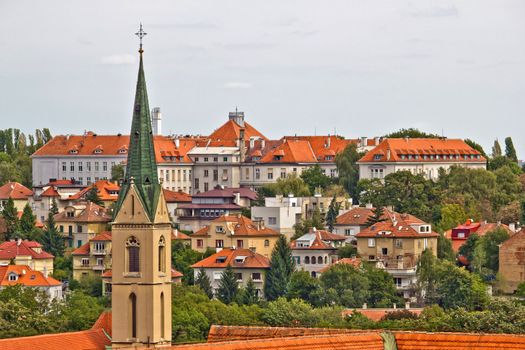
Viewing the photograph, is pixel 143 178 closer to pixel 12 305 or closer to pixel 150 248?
pixel 150 248

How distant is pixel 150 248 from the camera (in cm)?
7812

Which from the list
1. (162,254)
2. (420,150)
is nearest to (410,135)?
(420,150)

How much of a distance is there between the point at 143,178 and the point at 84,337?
19.7ft

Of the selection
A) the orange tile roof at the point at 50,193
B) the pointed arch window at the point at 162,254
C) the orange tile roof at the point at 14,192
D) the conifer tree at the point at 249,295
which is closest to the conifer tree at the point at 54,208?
the orange tile roof at the point at 50,193

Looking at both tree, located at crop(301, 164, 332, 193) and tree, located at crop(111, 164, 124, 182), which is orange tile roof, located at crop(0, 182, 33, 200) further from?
tree, located at crop(301, 164, 332, 193)

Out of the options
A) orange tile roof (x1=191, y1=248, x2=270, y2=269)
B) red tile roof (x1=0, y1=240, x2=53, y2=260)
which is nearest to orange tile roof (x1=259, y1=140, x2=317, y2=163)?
red tile roof (x1=0, y1=240, x2=53, y2=260)

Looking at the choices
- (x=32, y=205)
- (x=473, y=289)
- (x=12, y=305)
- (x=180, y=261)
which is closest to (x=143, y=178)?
(x=12, y=305)

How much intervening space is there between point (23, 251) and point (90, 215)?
15.1 meters

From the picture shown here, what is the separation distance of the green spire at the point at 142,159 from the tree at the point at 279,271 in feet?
182

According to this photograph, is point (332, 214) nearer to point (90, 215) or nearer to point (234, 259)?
point (90, 215)

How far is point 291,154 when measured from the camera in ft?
632

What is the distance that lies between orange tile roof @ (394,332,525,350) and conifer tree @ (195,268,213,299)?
305 ft

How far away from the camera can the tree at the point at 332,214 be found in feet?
517

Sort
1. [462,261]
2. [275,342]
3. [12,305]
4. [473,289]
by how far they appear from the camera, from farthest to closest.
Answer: [462,261] → [473,289] → [12,305] → [275,342]
